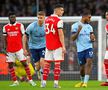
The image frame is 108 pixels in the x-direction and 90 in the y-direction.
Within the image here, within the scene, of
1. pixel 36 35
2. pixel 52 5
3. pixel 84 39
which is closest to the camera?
pixel 84 39

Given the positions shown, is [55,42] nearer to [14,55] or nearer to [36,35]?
[14,55]

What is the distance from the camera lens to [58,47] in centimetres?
1662

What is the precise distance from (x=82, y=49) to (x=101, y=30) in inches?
194

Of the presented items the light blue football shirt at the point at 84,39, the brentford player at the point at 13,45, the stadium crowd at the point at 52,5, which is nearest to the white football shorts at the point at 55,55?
the light blue football shirt at the point at 84,39

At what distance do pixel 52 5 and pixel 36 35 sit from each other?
8731mm

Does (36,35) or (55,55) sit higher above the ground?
(36,35)

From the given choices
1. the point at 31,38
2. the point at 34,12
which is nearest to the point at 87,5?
the point at 34,12

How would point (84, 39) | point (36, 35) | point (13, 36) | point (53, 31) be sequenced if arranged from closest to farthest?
point (53, 31), point (84, 39), point (13, 36), point (36, 35)

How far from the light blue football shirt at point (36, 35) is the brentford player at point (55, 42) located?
5.93ft

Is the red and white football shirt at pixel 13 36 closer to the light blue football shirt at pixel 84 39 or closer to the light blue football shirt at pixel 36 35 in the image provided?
the light blue football shirt at pixel 36 35

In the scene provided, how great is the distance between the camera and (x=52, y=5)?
27328 mm

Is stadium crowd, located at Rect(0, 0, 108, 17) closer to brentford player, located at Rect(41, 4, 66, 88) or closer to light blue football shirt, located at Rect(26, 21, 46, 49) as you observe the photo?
light blue football shirt, located at Rect(26, 21, 46, 49)

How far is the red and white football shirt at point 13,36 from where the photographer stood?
18031mm

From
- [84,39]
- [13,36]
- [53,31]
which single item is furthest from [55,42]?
[13,36]
